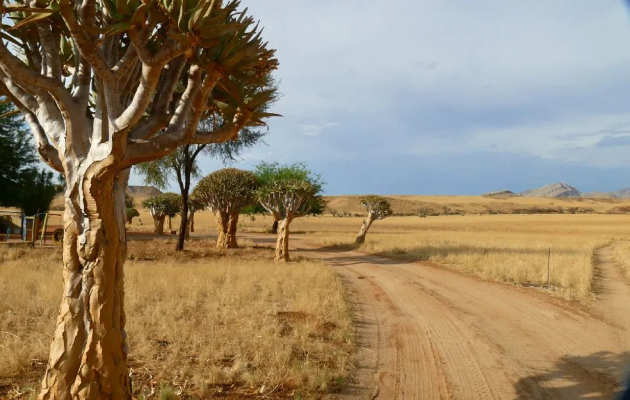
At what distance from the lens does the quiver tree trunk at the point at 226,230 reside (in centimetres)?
2555

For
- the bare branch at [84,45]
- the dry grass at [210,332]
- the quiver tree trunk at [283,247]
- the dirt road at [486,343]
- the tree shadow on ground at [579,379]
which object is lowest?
the tree shadow on ground at [579,379]

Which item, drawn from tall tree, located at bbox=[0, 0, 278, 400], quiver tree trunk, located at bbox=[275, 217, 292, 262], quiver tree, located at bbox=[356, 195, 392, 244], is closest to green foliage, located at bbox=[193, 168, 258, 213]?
quiver tree trunk, located at bbox=[275, 217, 292, 262]

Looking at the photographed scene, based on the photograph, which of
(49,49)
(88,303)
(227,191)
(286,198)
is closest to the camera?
(88,303)

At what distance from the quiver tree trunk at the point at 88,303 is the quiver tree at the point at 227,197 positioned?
21.3 meters

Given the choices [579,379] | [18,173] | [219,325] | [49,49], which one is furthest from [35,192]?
[579,379]

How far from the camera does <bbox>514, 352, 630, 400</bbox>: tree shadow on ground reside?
5711mm

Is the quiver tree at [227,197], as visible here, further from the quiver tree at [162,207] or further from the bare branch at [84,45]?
the bare branch at [84,45]

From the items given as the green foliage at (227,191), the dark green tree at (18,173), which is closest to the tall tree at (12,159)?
the dark green tree at (18,173)

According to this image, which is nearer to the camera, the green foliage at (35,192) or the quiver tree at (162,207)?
the green foliage at (35,192)

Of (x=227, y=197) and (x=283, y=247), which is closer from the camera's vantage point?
(x=283, y=247)

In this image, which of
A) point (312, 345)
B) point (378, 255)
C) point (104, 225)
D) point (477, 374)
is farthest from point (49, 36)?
point (378, 255)

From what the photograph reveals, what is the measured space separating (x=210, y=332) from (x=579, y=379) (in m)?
5.57

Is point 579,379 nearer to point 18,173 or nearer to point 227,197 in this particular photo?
point 227,197

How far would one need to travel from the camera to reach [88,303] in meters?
4.14
